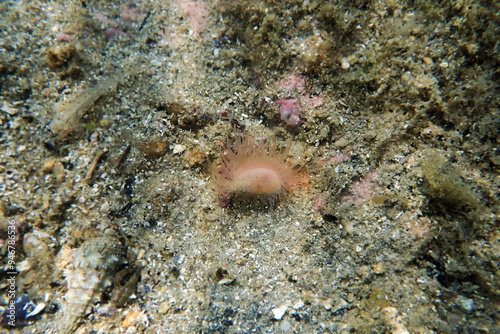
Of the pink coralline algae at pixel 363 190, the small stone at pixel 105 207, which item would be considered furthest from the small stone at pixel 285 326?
the small stone at pixel 105 207

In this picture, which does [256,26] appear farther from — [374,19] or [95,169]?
[95,169]

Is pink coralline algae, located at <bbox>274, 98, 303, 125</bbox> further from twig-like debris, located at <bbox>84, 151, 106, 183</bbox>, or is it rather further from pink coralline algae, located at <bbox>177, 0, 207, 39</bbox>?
twig-like debris, located at <bbox>84, 151, 106, 183</bbox>

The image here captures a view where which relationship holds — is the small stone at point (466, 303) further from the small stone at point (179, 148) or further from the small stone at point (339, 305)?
the small stone at point (179, 148)

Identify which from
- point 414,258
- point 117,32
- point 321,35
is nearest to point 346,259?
point 414,258

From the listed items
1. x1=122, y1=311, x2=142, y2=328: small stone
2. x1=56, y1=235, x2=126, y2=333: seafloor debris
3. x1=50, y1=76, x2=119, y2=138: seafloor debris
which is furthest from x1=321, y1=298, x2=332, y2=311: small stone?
x1=50, y1=76, x2=119, y2=138: seafloor debris

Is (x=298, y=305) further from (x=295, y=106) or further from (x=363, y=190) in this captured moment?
(x=295, y=106)

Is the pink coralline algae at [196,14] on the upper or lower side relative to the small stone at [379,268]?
upper
